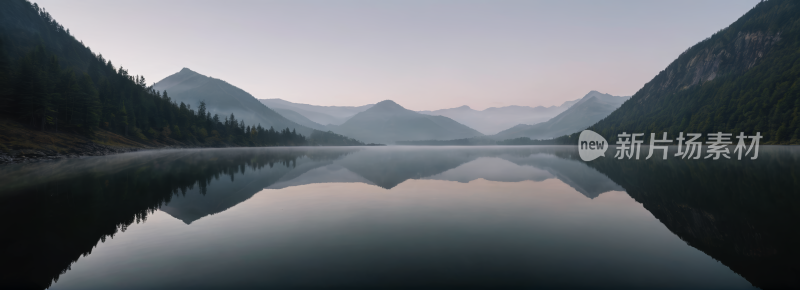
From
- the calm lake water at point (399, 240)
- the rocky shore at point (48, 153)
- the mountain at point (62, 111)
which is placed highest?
the mountain at point (62, 111)

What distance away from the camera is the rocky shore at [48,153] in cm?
5594

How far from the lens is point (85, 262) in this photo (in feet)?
30.7

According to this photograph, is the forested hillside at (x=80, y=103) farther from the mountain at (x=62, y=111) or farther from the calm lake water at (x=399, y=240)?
the calm lake water at (x=399, y=240)

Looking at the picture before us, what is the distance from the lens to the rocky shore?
55.9 metres

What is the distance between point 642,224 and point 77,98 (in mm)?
141713

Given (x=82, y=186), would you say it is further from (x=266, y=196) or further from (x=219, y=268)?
(x=219, y=268)

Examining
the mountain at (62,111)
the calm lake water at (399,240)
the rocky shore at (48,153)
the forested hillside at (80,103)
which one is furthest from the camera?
the forested hillside at (80,103)

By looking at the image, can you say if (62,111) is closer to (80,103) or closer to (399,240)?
(80,103)

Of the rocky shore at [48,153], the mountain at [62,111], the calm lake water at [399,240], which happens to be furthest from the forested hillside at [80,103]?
the calm lake water at [399,240]

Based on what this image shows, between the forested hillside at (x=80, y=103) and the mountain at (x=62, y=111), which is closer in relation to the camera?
the mountain at (x=62, y=111)

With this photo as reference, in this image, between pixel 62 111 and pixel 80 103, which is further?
pixel 80 103

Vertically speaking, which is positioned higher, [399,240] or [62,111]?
[62,111]

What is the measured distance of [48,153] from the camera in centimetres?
6862

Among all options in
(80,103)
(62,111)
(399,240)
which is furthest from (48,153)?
(399,240)
